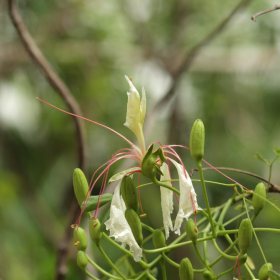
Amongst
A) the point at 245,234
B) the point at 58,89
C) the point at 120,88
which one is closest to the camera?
the point at 245,234

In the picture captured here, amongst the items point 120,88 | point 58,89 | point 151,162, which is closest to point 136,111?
point 151,162

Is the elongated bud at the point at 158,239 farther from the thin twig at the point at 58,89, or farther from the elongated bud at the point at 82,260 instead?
the thin twig at the point at 58,89

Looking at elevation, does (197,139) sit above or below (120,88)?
above

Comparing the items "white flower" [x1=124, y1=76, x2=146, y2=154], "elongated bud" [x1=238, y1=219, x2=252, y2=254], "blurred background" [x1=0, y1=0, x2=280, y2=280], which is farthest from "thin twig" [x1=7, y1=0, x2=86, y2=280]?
"blurred background" [x1=0, y1=0, x2=280, y2=280]

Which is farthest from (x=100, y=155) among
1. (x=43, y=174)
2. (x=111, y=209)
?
(x=111, y=209)

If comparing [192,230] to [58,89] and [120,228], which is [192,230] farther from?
[58,89]

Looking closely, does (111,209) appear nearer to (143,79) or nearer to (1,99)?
(143,79)

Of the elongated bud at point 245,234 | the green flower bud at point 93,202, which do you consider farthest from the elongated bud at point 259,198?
the green flower bud at point 93,202
